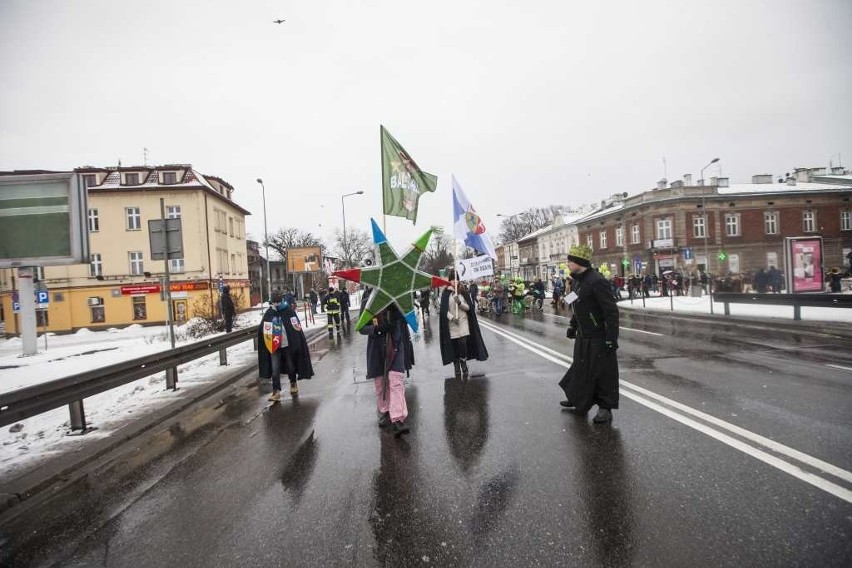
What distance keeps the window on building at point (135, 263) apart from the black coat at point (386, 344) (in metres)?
37.3

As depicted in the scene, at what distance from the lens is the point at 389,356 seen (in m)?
5.25

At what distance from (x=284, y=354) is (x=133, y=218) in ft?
118

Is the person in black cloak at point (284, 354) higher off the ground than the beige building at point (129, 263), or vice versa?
the beige building at point (129, 263)

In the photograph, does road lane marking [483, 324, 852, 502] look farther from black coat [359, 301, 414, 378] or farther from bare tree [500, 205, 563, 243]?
bare tree [500, 205, 563, 243]

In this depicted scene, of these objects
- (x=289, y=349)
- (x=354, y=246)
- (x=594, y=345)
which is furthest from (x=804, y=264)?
(x=354, y=246)

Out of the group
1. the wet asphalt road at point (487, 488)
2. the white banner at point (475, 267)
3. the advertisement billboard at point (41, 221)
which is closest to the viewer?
the wet asphalt road at point (487, 488)

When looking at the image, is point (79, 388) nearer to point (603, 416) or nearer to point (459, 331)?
point (459, 331)

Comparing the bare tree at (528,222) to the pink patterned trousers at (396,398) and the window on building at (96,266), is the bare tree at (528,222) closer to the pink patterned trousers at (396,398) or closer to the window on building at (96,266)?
the window on building at (96,266)

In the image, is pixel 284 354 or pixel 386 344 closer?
pixel 386 344

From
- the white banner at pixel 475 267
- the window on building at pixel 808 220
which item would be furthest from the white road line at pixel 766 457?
the window on building at pixel 808 220

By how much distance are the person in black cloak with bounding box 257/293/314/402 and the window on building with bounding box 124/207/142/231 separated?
116 ft

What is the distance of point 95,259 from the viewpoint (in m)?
35.1

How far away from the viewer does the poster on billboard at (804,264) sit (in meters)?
17.4

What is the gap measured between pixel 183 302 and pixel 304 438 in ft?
113
